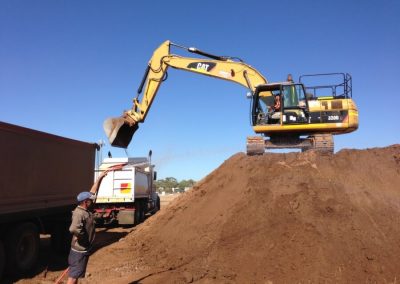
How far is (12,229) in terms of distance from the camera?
360 inches

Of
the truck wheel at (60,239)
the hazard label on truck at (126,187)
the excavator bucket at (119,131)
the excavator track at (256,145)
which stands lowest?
the truck wheel at (60,239)

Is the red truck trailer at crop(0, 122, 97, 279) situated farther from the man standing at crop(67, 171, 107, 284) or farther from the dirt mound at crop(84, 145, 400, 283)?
the man standing at crop(67, 171, 107, 284)

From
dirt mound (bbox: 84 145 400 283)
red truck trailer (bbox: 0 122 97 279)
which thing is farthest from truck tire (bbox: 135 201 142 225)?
red truck trailer (bbox: 0 122 97 279)

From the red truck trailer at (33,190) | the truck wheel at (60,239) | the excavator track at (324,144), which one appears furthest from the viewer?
the excavator track at (324,144)

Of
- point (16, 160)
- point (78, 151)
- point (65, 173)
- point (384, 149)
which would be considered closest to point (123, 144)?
point (78, 151)

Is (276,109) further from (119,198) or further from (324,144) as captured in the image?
(119,198)

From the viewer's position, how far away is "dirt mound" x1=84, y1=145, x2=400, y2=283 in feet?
28.1

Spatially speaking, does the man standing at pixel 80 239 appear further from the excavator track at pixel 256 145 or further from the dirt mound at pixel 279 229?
the excavator track at pixel 256 145

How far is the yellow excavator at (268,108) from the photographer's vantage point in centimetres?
1390

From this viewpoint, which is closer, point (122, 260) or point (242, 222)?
point (242, 222)

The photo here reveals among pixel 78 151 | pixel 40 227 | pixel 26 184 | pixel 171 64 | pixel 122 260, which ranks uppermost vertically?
pixel 171 64

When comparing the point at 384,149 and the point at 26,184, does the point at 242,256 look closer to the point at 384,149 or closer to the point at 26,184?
the point at 26,184

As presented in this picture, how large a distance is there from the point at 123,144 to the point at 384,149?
28.4ft

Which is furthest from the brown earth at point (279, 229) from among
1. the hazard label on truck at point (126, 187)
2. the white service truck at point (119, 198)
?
the hazard label on truck at point (126, 187)
